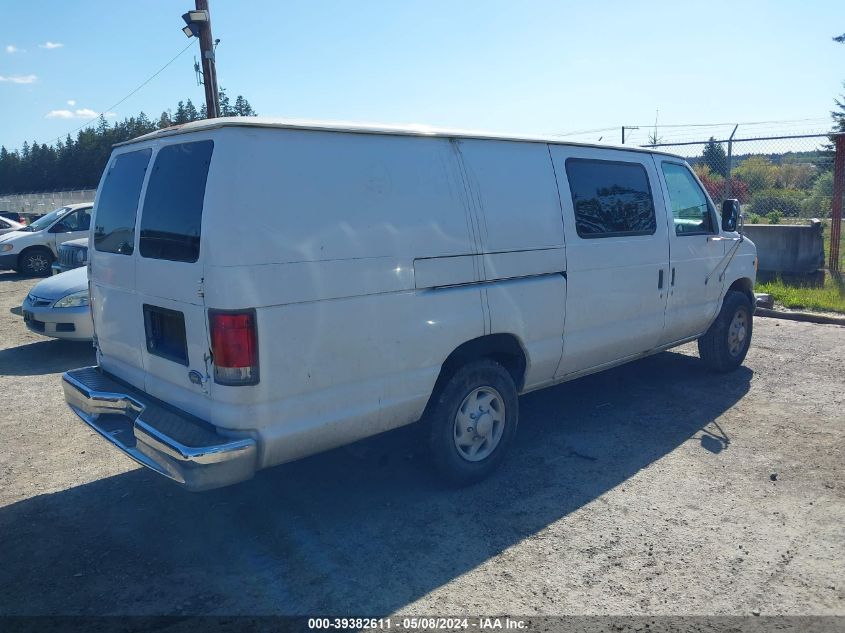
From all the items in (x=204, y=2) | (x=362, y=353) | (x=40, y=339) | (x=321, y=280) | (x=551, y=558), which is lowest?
(x=551, y=558)

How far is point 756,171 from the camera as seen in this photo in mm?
19656

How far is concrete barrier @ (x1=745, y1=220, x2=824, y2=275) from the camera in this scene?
11.0 metres

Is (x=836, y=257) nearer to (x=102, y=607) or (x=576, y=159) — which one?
(x=576, y=159)

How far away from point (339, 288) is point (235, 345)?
61cm

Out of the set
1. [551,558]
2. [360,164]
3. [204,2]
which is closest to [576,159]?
[360,164]

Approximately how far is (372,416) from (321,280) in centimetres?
87

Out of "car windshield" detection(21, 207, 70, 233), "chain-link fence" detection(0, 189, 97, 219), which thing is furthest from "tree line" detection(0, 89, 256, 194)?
"car windshield" detection(21, 207, 70, 233)

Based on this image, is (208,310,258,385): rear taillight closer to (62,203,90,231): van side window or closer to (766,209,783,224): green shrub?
(62,203,90,231): van side window

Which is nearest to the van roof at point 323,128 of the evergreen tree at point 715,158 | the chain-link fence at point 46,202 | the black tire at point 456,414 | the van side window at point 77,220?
the black tire at point 456,414

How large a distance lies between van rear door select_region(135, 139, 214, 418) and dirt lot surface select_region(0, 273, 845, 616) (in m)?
0.90

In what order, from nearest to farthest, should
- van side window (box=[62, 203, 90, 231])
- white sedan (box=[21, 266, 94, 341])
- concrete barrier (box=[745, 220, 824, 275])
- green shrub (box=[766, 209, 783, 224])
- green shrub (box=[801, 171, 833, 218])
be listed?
white sedan (box=[21, 266, 94, 341]) < concrete barrier (box=[745, 220, 824, 275]) < van side window (box=[62, 203, 90, 231]) < green shrub (box=[766, 209, 783, 224]) < green shrub (box=[801, 171, 833, 218])

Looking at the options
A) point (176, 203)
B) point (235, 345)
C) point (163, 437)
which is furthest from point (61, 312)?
point (235, 345)

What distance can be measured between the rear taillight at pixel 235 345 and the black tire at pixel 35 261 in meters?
14.6

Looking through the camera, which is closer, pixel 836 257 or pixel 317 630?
pixel 317 630
